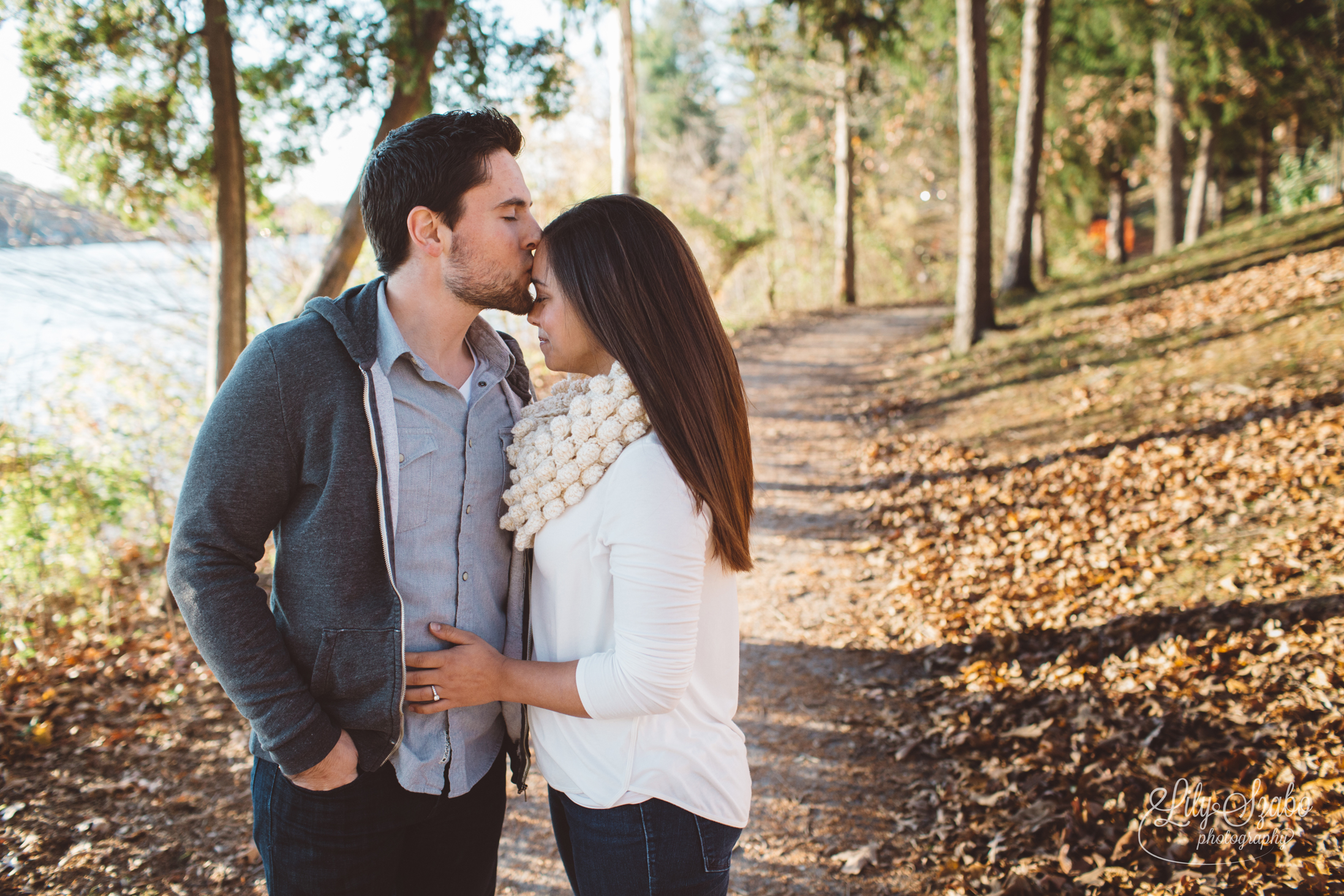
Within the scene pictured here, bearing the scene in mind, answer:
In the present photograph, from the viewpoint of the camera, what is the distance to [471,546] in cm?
188

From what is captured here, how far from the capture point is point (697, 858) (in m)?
1.71

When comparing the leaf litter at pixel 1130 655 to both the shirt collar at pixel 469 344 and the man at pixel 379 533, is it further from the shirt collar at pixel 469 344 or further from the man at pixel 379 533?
the shirt collar at pixel 469 344

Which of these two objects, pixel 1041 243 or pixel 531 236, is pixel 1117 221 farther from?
pixel 531 236

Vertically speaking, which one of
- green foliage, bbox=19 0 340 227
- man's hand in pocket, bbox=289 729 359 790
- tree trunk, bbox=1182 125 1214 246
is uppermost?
tree trunk, bbox=1182 125 1214 246

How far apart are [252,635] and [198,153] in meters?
5.62

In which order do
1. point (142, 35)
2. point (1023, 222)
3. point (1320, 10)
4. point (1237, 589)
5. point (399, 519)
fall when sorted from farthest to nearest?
point (1320, 10) < point (1023, 222) < point (142, 35) < point (1237, 589) < point (399, 519)

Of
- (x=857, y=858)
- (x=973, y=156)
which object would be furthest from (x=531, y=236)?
(x=973, y=156)

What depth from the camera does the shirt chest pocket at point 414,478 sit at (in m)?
1.79

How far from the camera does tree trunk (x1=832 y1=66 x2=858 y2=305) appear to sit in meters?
20.1

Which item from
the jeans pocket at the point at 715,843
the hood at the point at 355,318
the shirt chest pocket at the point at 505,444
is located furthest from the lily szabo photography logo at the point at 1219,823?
the hood at the point at 355,318

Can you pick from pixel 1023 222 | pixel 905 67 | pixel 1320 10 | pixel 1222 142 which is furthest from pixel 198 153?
pixel 1222 142

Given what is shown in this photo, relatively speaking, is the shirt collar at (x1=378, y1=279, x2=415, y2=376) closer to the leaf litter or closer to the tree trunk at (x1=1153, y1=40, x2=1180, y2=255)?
the leaf litter

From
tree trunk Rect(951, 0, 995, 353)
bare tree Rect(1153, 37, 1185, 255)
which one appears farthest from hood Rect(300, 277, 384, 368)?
bare tree Rect(1153, 37, 1185, 255)

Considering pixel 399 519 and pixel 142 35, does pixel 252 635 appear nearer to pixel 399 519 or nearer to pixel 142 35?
pixel 399 519
